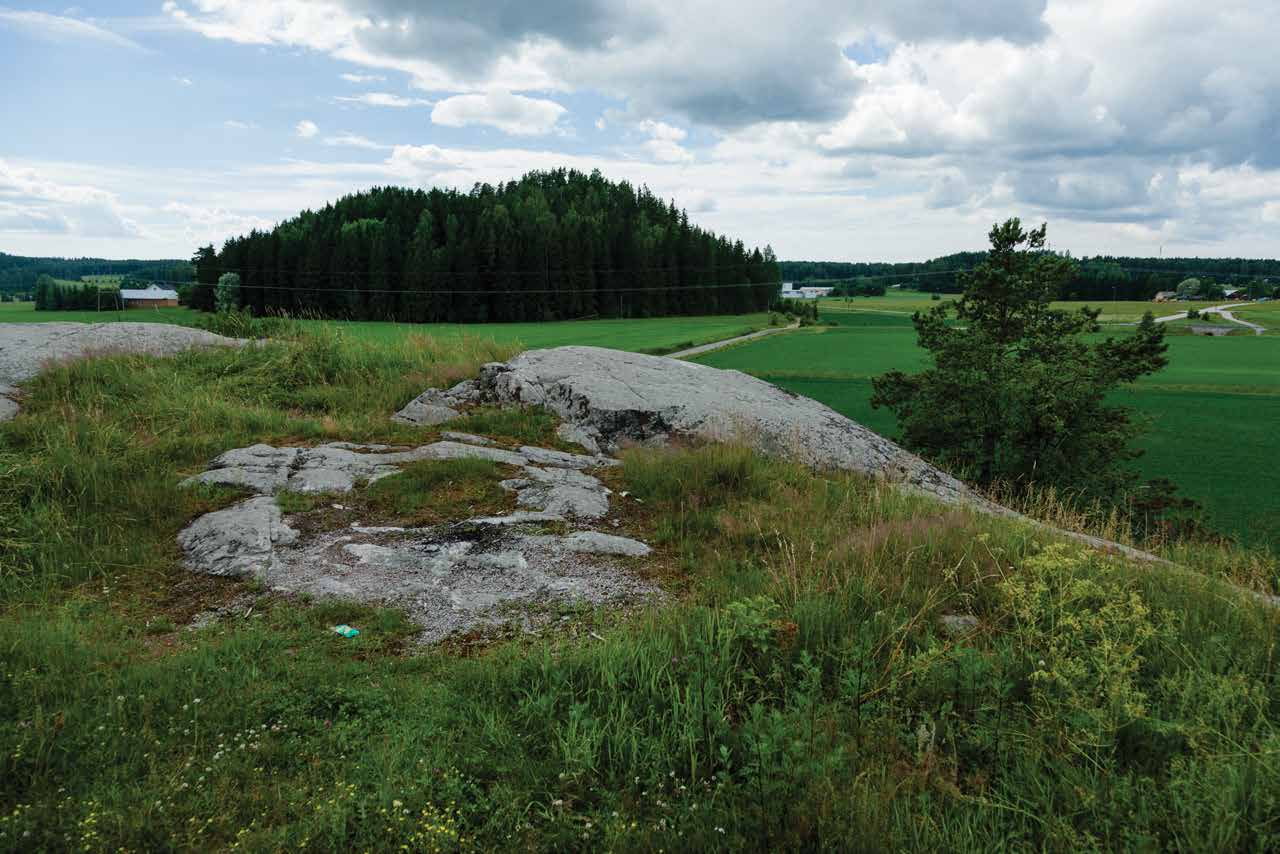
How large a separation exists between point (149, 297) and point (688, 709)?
130 metres

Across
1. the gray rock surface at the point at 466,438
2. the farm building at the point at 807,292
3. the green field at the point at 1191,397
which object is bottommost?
the green field at the point at 1191,397

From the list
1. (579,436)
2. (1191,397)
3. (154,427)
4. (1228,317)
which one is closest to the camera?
(154,427)

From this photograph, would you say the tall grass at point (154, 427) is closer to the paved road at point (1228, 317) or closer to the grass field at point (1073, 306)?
the grass field at point (1073, 306)

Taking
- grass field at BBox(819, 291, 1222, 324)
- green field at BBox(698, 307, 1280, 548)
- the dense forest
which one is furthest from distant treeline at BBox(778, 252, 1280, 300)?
green field at BBox(698, 307, 1280, 548)

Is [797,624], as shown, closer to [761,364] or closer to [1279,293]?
[761,364]

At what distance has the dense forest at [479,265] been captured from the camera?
303ft

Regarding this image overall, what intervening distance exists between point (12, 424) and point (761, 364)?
4492cm

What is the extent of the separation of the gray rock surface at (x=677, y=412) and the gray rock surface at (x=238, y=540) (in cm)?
458

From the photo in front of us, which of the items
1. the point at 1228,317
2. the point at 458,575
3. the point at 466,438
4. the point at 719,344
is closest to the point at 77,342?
the point at 466,438

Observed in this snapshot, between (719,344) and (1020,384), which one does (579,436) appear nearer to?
(1020,384)

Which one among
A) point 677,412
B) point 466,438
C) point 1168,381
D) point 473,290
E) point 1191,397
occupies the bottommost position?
point 1191,397

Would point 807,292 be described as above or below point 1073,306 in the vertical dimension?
above

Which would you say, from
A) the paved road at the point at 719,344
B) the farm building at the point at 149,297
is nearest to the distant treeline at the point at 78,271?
the farm building at the point at 149,297

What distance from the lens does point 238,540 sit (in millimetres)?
6195
